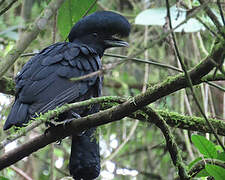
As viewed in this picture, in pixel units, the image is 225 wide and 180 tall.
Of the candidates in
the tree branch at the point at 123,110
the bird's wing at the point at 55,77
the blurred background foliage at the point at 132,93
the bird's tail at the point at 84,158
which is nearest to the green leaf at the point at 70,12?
the bird's wing at the point at 55,77

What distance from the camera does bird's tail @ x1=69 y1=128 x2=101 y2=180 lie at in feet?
10.1

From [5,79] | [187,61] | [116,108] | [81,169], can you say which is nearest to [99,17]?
[5,79]

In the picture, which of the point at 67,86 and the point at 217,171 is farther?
the point at 67,86

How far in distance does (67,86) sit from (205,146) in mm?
1185

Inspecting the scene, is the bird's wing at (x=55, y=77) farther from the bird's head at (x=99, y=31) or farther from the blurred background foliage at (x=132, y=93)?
the blurred background foliage at (x=132, y=93)

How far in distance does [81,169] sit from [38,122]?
113cm

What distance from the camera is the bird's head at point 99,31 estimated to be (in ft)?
11.4

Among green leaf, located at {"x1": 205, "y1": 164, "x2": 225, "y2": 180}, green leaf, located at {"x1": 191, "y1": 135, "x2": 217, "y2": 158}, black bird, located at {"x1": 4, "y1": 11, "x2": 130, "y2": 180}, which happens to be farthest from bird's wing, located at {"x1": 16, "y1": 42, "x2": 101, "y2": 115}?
green leaf, located at {"x1": 205, "y1": 164, "x2": 225, "y2": 180}

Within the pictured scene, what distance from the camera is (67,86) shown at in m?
2.86

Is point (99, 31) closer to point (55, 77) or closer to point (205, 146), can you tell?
point (55, 77)

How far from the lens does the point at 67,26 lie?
3.55 m

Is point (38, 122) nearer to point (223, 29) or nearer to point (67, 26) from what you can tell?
point (223, 29)

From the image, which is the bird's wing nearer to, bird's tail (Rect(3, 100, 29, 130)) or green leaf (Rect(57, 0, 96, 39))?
bird's tail (Rect(3, 100, 29, 130))

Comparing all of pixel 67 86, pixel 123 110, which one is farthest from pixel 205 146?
pixel 67 86
